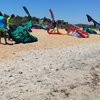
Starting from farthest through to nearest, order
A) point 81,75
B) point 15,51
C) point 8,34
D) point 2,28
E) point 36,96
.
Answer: point 8,34 → point 2,28 → point 15,51 → point 81,75 → point 36,96

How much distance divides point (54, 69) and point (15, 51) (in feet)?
14.4

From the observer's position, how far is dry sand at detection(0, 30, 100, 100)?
8531 mm

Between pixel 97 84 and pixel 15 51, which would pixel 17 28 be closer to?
pixel 15 51

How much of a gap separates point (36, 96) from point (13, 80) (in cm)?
125

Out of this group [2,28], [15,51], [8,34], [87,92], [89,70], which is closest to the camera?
[87,92]

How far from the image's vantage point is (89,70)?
11.3m

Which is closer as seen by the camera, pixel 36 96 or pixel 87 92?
pixel 36 96

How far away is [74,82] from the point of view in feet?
31.8

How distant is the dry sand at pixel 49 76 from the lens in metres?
8.53

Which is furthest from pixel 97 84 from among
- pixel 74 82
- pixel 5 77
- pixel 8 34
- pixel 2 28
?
pixel 8 34

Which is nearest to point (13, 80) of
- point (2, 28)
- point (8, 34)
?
point (2, 28)

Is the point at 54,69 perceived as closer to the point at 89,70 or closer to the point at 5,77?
the point at 89,70

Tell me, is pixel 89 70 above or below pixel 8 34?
below

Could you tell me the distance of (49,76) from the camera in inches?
393
